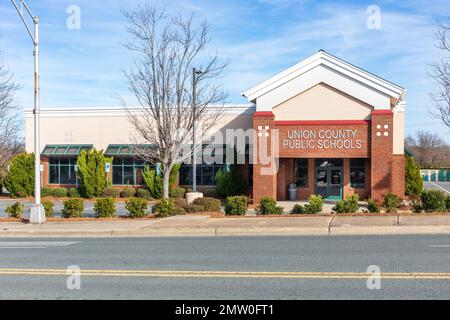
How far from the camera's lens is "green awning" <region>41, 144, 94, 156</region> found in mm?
38281

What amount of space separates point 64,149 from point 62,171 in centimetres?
178

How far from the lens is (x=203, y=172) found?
3659cm

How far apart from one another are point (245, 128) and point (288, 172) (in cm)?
437

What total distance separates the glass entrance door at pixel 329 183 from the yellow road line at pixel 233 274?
23901mm

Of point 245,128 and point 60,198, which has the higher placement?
point 245,128

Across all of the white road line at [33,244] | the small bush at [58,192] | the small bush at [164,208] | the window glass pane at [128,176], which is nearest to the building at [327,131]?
the window glass pane at [128,176]

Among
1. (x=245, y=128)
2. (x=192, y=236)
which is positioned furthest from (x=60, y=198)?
(x=192, y=236)

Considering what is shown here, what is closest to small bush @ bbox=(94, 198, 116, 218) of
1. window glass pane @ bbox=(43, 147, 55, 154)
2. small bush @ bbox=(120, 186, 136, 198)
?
small bush @ bbox=(120, 186, 136, 198)

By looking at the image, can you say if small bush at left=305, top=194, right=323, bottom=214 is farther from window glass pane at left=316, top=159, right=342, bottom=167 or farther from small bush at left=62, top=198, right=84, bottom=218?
window glass pane at left=316, top=159, right=342, bottom=167

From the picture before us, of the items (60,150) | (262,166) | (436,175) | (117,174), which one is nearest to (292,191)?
(262,166)

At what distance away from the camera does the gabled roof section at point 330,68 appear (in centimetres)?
2947

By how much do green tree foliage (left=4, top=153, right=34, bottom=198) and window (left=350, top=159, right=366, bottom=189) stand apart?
2145cm

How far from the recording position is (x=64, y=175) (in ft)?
130
